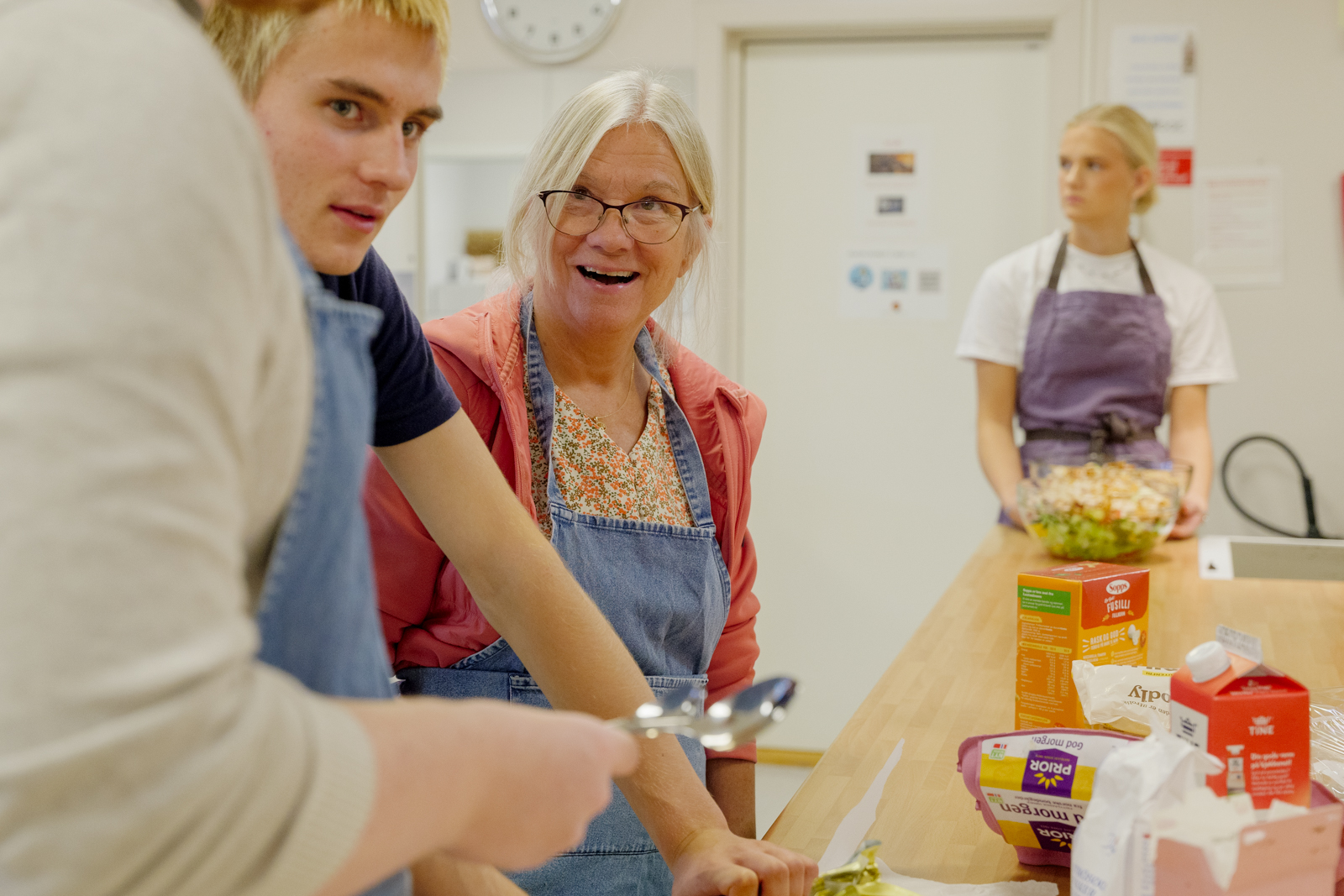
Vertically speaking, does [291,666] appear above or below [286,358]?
below

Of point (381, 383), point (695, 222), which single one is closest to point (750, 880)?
point (381, 383)

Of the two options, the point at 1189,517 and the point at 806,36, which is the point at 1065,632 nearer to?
the point at 1189,517

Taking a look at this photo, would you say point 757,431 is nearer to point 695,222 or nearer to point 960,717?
point 695,222

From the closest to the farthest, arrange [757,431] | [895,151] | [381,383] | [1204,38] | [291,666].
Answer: [291,666]
[381,383]
[757,431]
[1204,38]
[895,151]

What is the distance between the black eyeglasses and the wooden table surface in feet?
2.09

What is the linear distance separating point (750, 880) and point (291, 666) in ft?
1.55

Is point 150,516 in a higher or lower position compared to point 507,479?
higher

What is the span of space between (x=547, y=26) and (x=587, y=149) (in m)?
2.13

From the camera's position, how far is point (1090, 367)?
8.52 feet

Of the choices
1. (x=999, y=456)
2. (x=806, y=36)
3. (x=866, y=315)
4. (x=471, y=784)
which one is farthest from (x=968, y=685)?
(x=806, y=36)

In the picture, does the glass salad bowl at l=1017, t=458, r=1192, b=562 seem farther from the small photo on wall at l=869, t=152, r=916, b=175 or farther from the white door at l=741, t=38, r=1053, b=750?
the small photo on wall at l=869, t=152, r=916, b=175

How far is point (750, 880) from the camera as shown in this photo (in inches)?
32.5

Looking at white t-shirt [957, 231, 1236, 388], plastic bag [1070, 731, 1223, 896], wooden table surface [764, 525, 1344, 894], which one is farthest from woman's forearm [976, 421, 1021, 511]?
plastic bag [1070, 731, 1223, 896]

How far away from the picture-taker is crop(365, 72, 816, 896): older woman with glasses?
3.96ft
